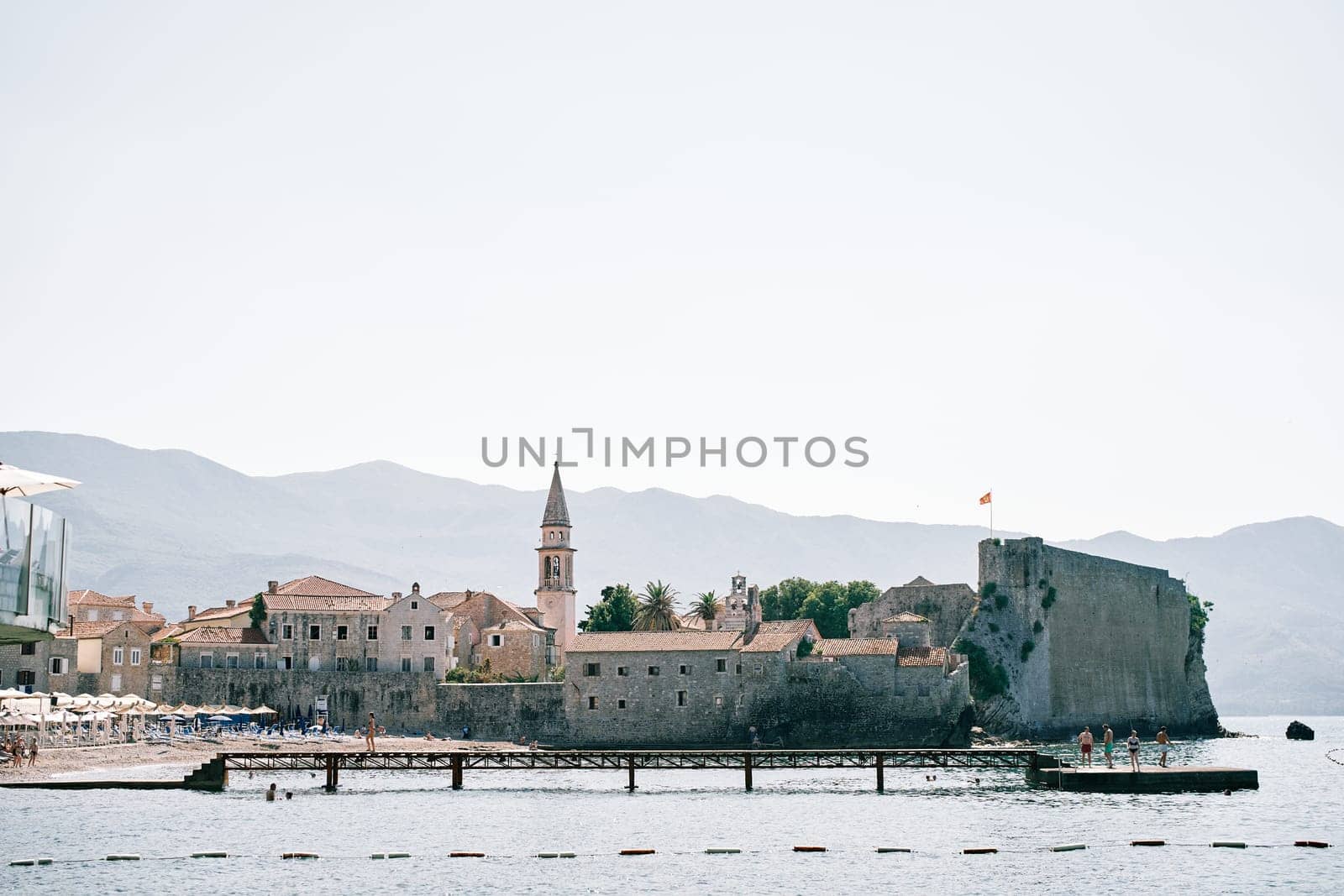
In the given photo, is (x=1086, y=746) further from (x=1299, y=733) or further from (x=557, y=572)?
(x=1299, y=733)

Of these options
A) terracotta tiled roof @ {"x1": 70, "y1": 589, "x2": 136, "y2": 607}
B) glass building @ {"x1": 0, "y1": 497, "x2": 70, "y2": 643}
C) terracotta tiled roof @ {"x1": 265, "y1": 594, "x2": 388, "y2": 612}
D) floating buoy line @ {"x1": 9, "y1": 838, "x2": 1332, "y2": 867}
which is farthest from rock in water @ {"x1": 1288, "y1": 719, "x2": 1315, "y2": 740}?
glass building @ {"x1": 0, "y1": 497, "x2": 70, "y2": 643}

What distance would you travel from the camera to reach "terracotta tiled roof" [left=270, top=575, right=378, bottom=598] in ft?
342

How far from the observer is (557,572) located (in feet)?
387

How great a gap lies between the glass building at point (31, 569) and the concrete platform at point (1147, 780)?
40.0 metres

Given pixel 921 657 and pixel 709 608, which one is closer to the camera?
pixel 921 657

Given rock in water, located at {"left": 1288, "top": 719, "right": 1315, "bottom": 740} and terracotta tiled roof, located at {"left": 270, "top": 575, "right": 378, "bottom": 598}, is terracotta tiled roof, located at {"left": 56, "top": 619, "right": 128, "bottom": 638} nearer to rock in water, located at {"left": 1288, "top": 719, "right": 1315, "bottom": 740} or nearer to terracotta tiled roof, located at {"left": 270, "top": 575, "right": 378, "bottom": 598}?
terracotta tiled roof, located at {"left": 270, "top": 575, "right": 378, "bottom": 598}

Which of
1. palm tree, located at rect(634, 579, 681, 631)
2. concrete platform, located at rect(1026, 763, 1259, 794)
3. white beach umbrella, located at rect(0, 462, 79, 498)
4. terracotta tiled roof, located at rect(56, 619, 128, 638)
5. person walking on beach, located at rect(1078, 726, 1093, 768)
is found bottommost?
concrete platform, located at rect(1026, 763, 1259, 794)

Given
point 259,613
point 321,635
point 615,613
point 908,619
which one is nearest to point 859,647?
point 908,619

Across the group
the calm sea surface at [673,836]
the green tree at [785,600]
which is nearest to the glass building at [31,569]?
the calm sea surface at [673,836]

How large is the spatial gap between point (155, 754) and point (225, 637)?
22.0m

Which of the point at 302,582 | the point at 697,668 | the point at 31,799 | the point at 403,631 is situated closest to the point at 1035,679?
the point at 697,668

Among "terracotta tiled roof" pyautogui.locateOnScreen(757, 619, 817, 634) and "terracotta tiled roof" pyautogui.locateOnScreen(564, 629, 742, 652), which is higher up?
"terracotta tiled roof" pyautogui.locateOnScreen(757, 619, 817, 634)

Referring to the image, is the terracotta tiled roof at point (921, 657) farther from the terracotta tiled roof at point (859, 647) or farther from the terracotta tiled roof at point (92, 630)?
the terracotta tiled roof at point (92, 630)

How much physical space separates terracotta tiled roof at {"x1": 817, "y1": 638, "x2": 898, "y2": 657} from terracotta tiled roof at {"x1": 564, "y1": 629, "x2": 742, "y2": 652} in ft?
16.5
